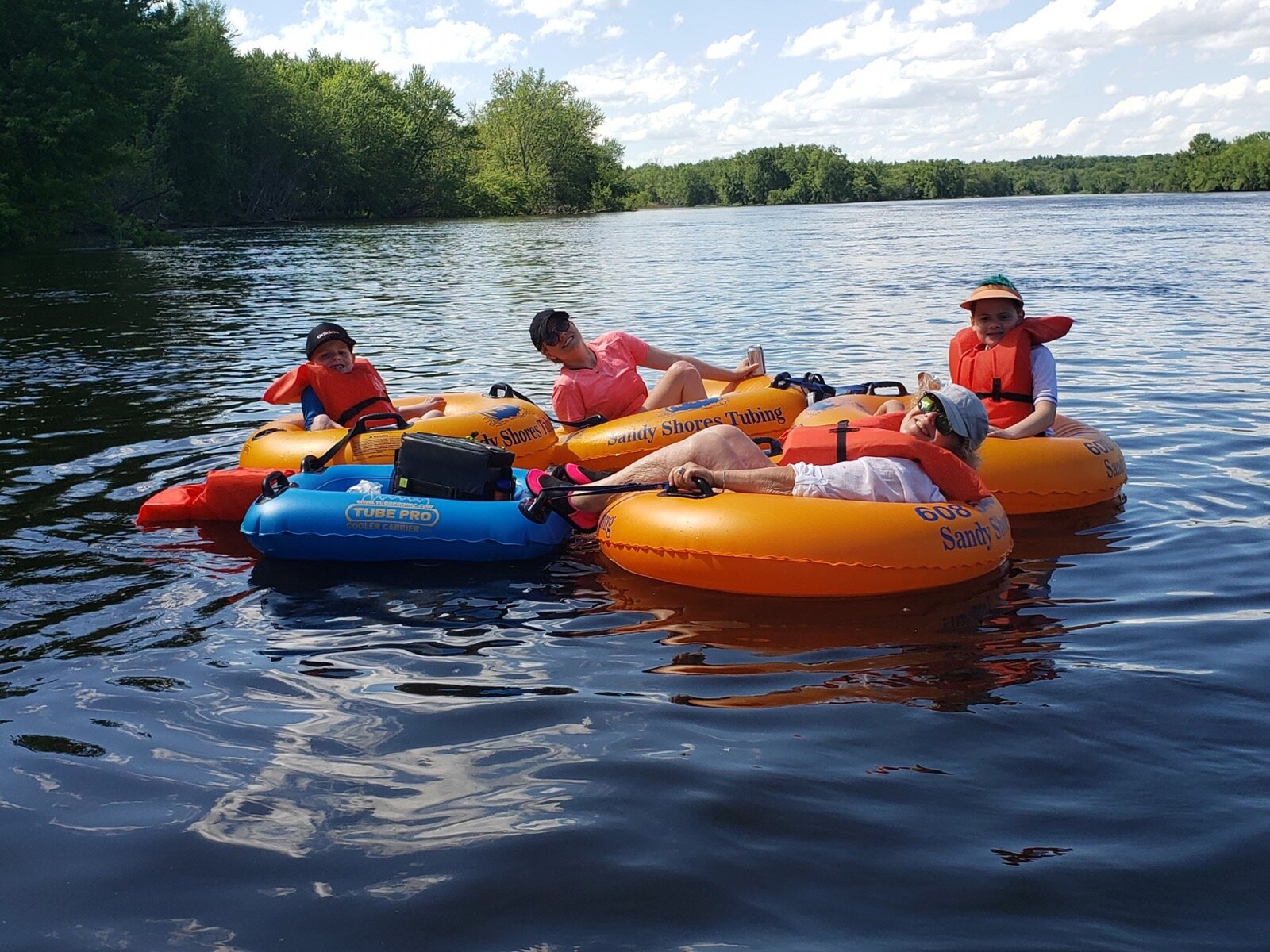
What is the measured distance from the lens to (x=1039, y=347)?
7.02 meters

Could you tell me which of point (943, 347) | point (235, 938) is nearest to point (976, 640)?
point (235, 938)

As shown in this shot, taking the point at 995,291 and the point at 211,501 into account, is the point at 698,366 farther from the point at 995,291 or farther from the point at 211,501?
the point at 211,501

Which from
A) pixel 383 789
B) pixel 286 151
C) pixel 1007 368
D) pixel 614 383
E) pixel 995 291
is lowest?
pixel 383 789

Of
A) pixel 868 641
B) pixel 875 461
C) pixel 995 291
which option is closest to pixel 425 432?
pixel 875 461

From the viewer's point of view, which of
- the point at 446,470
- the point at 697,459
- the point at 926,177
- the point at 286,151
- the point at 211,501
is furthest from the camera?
the point at 926,177

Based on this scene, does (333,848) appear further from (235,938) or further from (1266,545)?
(1266,545)

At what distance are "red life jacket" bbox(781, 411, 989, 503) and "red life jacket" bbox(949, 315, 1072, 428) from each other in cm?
159

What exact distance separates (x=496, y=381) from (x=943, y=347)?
16.5 ft

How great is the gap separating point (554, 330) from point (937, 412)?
9.53ft

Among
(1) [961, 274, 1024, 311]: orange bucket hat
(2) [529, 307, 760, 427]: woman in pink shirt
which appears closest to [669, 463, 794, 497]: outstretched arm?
(1) [961, 274, 1024, 311]: orange bucket hat

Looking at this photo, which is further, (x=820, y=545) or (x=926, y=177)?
(x=926, y=177)

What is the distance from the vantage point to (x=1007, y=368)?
7.04 meters

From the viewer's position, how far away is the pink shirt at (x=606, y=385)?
802 centimetres

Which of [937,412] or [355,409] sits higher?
[937,412]
